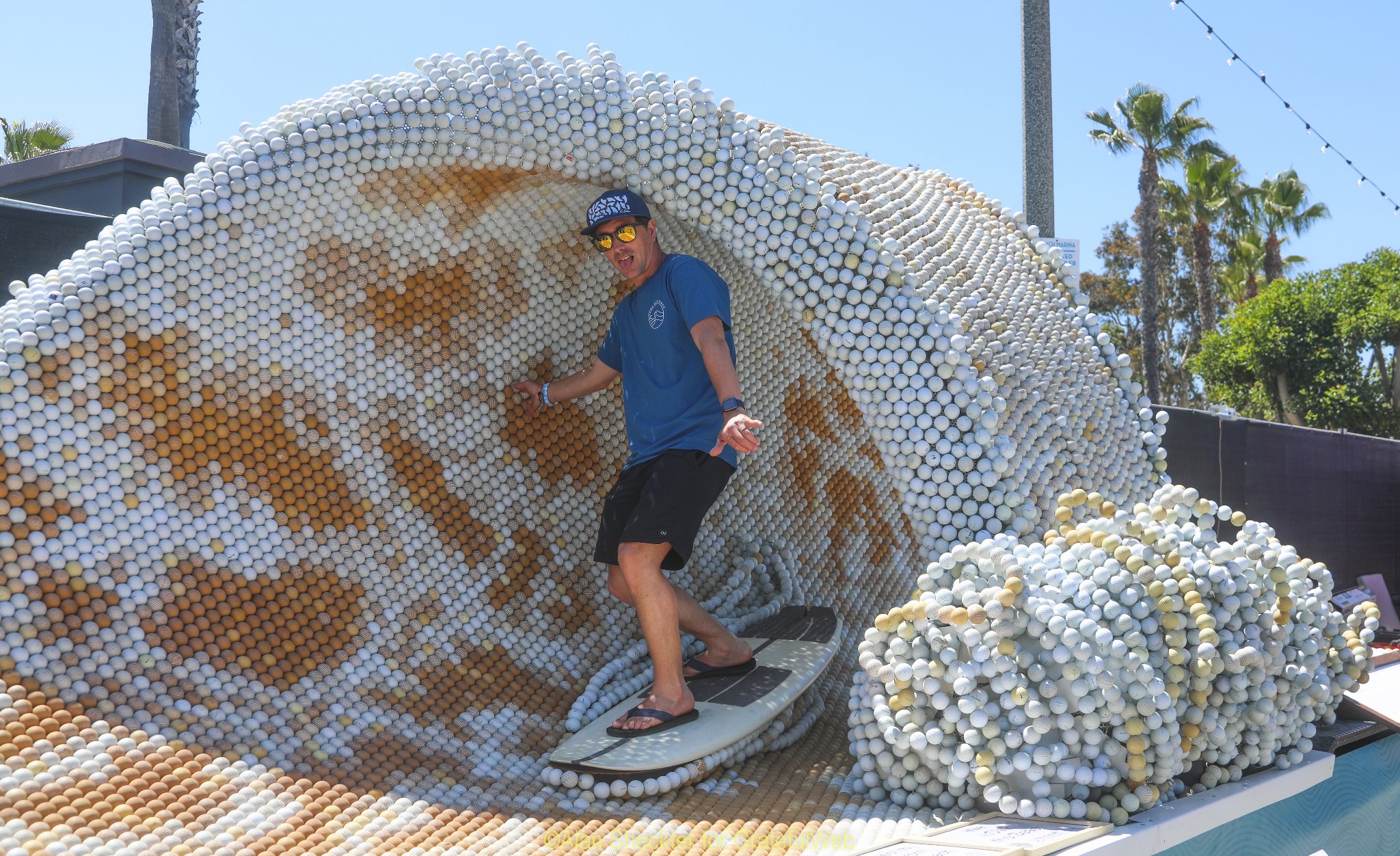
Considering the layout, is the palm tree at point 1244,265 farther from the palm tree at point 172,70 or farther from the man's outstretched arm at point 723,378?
the man's outstretched arm at point 723,378

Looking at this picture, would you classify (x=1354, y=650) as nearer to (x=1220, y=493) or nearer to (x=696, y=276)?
(x=696, y=276)

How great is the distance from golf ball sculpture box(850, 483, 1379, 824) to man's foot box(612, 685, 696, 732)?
429 millimetres

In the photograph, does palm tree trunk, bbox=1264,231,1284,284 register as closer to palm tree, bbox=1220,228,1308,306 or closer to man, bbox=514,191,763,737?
palm tree, bbox=1220,228,1308,306

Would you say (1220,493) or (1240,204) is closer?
(1220,493)

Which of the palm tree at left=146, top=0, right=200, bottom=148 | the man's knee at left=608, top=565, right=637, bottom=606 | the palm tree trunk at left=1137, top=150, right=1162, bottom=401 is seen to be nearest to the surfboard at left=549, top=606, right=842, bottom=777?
the man's knee at left=608, top=565, right=637, bottom=606

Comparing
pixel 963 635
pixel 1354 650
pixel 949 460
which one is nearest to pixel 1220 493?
pixel 1354 650

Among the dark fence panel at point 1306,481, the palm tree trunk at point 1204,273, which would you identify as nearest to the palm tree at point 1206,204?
the palm tree trunk at point 1204,273

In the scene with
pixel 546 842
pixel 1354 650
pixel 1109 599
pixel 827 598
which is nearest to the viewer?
pixel 546 842

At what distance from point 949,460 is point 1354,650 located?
125cm

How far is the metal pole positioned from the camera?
16.8ft

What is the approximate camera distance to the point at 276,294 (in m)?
2.92

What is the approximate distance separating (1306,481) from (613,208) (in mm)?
5206

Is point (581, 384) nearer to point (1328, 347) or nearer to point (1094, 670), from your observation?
point (1094, 670)

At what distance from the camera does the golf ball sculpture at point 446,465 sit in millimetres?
2420
